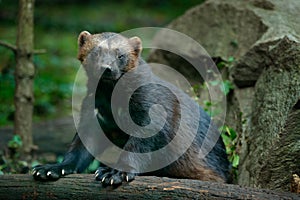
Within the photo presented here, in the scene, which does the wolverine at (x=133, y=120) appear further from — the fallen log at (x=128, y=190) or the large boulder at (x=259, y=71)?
the large boulder at (x=259, y=71)

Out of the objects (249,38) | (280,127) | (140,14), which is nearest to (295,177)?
(280,127)

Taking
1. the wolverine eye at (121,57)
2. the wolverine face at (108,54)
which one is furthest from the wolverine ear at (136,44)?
the wolverine eye at (121,57)

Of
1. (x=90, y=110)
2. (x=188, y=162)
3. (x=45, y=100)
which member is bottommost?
(x=45, y=100)

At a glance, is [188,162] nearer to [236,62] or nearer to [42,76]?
[236,62]

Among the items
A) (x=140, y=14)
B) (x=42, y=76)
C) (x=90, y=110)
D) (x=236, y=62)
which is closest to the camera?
(x=90, y=110)

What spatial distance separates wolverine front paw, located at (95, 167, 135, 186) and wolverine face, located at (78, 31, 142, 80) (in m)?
0.91

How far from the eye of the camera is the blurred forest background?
11.1 meters

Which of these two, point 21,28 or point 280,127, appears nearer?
point 280,127

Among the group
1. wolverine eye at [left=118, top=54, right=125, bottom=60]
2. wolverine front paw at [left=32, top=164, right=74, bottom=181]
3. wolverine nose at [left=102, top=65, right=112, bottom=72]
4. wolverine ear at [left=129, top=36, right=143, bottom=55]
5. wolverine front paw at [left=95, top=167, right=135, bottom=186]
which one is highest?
wolverine ear at [left=129, top=36, right=143, bottom=55]

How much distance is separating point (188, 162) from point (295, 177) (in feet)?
4.70

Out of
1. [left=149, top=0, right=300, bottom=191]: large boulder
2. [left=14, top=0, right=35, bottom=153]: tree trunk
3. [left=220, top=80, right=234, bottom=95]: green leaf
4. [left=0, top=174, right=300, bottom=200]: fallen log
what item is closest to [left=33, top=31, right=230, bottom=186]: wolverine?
[left=0, top=174, right=300, bottom=200]: fallen log

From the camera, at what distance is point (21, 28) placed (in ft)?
23.3

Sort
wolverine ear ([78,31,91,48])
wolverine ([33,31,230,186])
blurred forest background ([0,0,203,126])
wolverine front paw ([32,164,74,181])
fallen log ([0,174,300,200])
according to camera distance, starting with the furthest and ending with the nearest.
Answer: blurred forest background ([0,0,203,126]), wolverine ear ([78,31,91,48]), wolverine ([33,31,230,186]), wolverine front paw ([32,164,74,181]), fallen log ([0,174,300,200])

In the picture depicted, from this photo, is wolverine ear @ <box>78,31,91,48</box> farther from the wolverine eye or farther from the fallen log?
the fallen log
